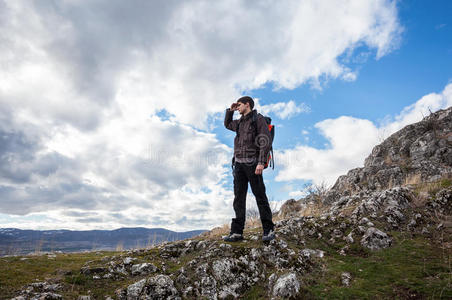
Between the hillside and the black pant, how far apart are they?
1.65 feet

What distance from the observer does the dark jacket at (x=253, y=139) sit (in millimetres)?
6133

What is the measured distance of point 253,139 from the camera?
6422 mm

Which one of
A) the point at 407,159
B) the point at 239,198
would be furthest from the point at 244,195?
the point at 407,159

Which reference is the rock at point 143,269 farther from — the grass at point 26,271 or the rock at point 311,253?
the rock at point 311,253

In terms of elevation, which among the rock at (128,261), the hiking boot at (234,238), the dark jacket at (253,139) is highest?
the dark jacket at (253,139)

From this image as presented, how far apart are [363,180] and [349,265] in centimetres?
1874

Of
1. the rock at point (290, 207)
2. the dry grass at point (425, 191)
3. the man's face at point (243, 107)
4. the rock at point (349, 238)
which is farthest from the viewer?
the rock at point (290, 207)

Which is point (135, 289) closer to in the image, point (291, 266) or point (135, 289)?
point (135, 289)

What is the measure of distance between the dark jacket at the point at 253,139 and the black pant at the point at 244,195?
0.32 metres

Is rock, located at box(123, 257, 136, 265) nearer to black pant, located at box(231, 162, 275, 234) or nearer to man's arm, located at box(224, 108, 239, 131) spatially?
black pant, located at box(231, 162, 275, 234)

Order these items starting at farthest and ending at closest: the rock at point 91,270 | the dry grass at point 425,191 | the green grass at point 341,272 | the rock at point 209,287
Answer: the dry grass at point 425,191, the rock at point 91,270, the rock at point 209,287, the green grass at point 341,272

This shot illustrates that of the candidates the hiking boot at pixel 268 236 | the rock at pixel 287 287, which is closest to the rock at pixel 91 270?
the rock at pixel 287 287

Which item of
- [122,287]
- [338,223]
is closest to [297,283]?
[122,287]

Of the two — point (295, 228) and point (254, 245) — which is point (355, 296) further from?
point (295, 228)
